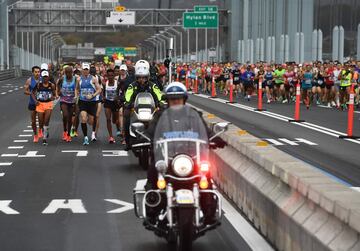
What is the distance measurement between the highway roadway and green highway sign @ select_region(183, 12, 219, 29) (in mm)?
57142

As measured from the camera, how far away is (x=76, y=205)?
391 inches

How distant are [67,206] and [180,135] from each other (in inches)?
125

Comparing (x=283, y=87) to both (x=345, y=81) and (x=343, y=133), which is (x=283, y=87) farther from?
(x=343, y=133)

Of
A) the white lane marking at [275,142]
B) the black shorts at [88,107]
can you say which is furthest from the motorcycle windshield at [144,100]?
the white lane marking at [275,142]

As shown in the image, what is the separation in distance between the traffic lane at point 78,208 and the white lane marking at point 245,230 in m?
0.07

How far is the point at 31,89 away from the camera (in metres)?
18.7

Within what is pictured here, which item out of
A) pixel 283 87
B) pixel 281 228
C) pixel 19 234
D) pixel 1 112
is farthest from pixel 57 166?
pixel 283 87

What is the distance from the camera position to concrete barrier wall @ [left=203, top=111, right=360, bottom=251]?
5539 mm

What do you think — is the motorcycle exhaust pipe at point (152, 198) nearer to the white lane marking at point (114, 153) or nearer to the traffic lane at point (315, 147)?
the traffic lane at point (315, 147)

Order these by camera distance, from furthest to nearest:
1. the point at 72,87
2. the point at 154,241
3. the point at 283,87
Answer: the point at 283,87 < the point at 72,87 < the point at 154,241

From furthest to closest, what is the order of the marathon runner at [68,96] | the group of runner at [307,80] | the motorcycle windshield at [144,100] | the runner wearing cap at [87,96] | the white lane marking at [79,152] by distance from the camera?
the group of runner at [307,80] < the marathon runner at [68,96] < the runner wearing cap at [87,96] < the white lane marking at [79,152] < the motorcycle windshield at [144,100]

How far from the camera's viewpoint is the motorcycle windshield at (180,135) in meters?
7.05

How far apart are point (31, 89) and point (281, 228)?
12465mm

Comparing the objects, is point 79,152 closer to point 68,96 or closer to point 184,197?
point 68,96
